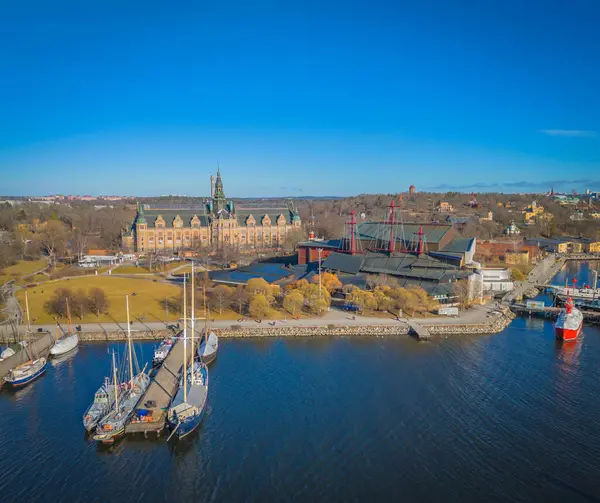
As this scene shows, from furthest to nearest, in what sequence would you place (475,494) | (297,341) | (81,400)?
(297,341) → (81,400) → (475,494)

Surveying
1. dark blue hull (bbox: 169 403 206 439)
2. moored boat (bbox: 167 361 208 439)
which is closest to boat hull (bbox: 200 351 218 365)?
moored boat (bbox: 167 361 208 439)

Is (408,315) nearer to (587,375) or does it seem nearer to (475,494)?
(587,375)

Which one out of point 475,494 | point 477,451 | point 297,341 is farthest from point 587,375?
point 297,341

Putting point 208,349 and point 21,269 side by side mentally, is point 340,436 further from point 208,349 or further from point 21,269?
point 21,269

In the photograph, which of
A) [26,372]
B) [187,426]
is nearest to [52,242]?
[26,372]

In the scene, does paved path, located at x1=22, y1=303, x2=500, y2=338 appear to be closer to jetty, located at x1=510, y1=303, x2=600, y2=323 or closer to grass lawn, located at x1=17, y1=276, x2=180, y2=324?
grass lawn, located at x1=17, y1=276, x2=180, y2=324
